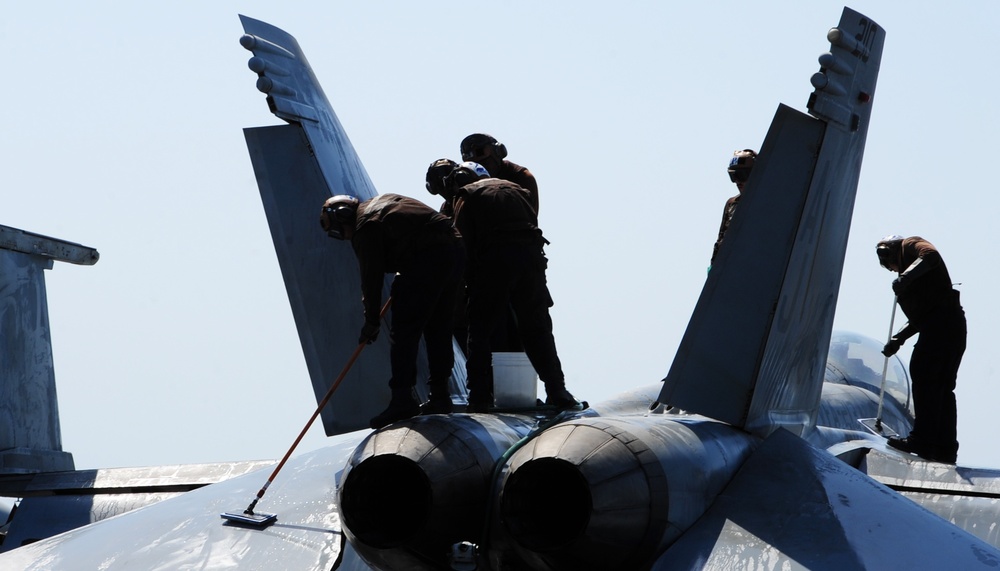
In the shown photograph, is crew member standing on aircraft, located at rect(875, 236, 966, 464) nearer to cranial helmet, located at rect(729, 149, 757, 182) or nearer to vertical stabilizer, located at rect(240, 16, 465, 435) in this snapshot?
cranial helmet, located at rect(729, 149, 757, 182)

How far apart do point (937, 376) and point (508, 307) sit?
3.66 metres

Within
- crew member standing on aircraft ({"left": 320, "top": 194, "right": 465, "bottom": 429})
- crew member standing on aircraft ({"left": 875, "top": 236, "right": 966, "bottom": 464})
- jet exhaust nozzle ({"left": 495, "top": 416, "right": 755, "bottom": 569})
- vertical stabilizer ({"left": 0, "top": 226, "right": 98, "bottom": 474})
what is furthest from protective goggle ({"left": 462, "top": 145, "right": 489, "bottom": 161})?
vertical stabilizer ({"left": 0, "top": 226, "right": 98, "bottom": 474})

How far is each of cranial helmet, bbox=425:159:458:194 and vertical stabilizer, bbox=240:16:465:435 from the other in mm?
770

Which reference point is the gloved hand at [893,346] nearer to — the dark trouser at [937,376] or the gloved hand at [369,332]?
the dark trouser at [937,376]

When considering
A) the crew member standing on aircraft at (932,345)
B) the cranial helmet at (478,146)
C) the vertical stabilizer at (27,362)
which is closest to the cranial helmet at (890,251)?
the crew member standing on aircraft at (932,345)

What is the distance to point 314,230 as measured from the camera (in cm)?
935

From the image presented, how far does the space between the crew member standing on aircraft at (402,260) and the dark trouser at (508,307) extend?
50 centimetres

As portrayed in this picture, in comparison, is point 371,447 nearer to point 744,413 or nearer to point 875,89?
point 744,413

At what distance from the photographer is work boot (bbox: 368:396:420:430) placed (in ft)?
22.3

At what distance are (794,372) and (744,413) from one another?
2.16ft

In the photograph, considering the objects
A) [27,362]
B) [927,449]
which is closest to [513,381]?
[927,449]

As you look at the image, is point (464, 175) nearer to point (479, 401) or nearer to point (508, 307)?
point (508, 307)

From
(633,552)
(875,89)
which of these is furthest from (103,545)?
(875,89)

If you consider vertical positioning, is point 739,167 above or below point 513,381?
above
